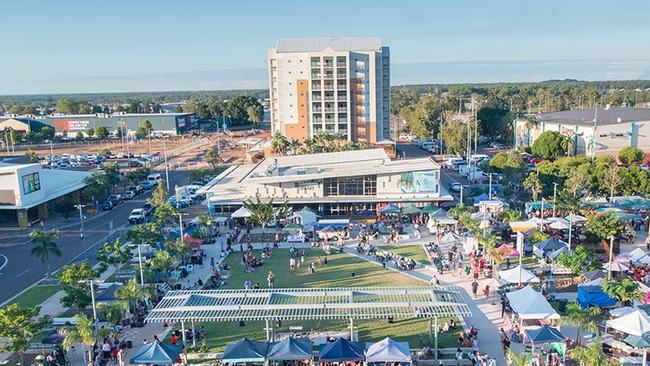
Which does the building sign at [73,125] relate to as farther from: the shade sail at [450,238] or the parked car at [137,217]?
the shade sail at [450,238]

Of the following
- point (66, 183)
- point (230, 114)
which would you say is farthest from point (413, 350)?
point (230, 114)

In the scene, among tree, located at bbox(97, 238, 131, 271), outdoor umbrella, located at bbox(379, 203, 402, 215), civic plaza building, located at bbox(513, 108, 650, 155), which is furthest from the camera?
civic plaza building, located at bbox(513, 108, 650, 155)

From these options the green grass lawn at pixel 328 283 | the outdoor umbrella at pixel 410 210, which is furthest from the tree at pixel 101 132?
the outdoor umbrella at pixel 410 210

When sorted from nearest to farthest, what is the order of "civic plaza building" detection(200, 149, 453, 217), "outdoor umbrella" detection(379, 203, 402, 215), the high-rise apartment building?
1. "outdoor umbrella" detection(379, 203, 402, 215)
2. "civic plaza building" detection(200, 149, 453, 217)
3. the high-rise apartment building

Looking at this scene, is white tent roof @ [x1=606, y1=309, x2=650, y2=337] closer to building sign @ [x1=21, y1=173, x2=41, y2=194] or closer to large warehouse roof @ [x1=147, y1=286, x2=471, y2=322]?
large warehouse roof @ [x1=147, y1=286, x2=471, y2=322]

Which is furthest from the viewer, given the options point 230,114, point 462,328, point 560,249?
point 230,114

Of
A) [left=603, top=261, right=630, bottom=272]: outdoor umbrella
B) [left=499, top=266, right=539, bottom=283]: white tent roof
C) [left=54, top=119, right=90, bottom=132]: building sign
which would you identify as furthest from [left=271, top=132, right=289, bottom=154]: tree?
[left=54, top=119, right=90, bottom=132]: building sign

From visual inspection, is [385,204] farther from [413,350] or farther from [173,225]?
[413,350]
